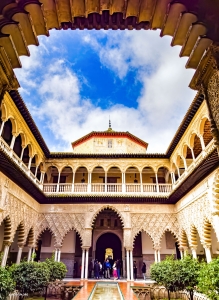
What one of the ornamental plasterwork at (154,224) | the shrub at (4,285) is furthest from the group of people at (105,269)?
the shrub at (4,285)

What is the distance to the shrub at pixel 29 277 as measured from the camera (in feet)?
25.1

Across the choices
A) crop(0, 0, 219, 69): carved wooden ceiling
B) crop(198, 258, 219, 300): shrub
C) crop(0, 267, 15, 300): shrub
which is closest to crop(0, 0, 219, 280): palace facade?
crop(0, 0, 219, 69): carved wooden ceiling

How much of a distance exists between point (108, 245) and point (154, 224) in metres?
4.55

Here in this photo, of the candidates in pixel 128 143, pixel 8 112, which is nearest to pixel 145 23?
pixel 8 112

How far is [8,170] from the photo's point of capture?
31.0ft

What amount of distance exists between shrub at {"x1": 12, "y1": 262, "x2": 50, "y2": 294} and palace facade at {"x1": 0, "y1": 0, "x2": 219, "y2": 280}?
7.94ft

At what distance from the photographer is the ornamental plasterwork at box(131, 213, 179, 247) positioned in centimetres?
1320

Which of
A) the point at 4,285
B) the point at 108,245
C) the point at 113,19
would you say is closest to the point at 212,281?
the point at 4,285

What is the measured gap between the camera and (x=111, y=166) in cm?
1446

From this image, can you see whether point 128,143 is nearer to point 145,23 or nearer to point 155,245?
point 155,245

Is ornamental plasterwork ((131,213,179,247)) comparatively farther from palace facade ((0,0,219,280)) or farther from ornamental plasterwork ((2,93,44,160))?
ornamental plasterwork ((2,93,44,160))

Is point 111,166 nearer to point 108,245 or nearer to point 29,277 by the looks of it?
point 108,245

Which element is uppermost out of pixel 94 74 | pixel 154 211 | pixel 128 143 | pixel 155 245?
pixel 94 74

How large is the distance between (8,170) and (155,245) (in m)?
8.93
